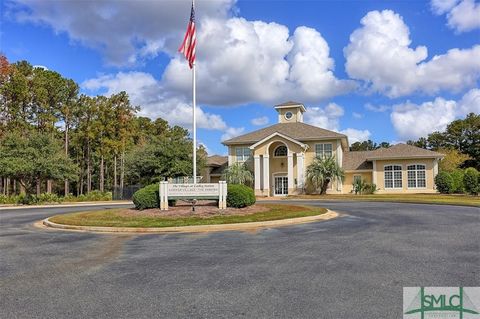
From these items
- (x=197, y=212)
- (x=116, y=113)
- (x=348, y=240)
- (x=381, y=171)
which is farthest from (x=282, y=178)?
(x=348, y=240)

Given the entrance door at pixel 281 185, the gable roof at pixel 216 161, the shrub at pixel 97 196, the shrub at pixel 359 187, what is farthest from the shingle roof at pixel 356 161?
the shrub at pixel 97 196

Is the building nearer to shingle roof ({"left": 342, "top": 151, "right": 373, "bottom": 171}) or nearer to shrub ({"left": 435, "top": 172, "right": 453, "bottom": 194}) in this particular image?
shingle roof ({"left": 342, "top": 151, "right": 373, "bottom": 171})

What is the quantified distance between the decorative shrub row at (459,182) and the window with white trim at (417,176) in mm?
1522

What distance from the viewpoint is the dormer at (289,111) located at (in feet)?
163

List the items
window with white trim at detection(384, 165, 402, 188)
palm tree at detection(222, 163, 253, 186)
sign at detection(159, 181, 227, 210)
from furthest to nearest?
window with white trim at detection(384, 165, 402, 188)
palm tree at detection(222, 163, 253, 186)
sign at detection(159, 181, 227, 210)

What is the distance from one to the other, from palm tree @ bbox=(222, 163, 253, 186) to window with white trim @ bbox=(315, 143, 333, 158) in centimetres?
748

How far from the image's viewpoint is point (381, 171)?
43.4 meters

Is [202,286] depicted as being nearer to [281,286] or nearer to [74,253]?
[281,286]

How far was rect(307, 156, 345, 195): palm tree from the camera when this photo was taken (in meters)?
41.1

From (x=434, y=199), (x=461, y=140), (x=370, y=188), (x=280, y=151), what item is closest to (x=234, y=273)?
(x=434, y=199)

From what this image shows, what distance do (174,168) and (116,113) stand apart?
17.5m

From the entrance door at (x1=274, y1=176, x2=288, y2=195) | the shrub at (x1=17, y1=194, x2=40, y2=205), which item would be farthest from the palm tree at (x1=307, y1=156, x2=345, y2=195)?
the shrub at (x1=17, y1=194, x2=40, y2=205)

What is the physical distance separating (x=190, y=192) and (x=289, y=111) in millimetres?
32885

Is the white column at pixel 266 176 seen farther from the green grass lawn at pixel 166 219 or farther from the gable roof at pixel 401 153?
the green grass lawn at pixel 166 219
